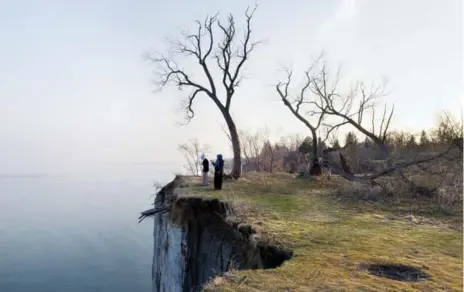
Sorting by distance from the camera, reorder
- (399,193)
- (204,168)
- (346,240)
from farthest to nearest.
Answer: (204,168) → (399,193) → (346,240)

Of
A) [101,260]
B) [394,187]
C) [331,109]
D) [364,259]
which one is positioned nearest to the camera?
[364,259]

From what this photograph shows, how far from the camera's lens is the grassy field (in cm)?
463

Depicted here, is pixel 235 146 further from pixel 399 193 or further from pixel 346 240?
pixel 346 240

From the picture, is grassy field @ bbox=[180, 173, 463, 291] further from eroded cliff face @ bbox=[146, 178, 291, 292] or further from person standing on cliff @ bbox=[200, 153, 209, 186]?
person standing on cliff @ bbox=[200, 153, 209, 186]

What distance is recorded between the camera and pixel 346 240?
683 centimetres

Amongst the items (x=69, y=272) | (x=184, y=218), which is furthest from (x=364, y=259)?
(x=69, y=272)

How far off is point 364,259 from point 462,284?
1324mm

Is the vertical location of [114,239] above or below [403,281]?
below

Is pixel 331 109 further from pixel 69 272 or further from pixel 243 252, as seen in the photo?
pixel 69 272

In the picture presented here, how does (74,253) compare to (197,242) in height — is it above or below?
below

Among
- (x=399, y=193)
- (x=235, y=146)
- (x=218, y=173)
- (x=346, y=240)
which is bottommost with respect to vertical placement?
(x=346, y=240)

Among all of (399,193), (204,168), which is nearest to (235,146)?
(204,168)

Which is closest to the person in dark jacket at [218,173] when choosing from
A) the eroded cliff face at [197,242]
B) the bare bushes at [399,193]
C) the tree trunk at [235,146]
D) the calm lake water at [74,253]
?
the eroded cliff face at [197,242]

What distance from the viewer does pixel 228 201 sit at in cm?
1047
